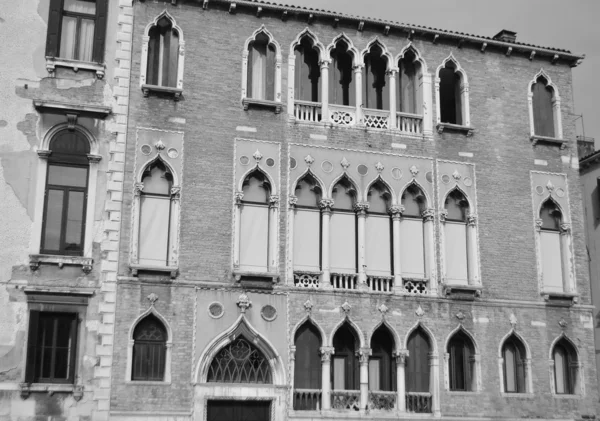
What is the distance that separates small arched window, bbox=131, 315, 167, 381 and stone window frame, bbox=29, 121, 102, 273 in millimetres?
1932

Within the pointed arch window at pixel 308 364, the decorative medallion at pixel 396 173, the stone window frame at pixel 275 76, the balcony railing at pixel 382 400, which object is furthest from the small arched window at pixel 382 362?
the stone window frame at pixel 275 76

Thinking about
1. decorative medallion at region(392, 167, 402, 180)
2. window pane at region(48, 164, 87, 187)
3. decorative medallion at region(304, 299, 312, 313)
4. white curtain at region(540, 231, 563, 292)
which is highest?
decorative medallion at region(392, 167, 402, 180)

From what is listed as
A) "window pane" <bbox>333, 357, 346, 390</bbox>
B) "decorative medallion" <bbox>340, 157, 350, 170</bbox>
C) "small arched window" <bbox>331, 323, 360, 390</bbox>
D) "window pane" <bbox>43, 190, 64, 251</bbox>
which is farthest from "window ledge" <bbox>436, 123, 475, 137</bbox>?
"window pane" <bbox>43, 190, 64, 251</bbox>

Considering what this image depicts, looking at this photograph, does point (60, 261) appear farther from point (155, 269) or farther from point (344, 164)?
point (344, 164)

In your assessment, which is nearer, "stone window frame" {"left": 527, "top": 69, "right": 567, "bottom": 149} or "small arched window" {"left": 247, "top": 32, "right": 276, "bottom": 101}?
"small arched window" {"left": 247, "top": 32, "right": 276, "bottom": 101}

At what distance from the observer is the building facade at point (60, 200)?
19641mm

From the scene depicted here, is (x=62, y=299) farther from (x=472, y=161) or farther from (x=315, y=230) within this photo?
(x=472, y=161)

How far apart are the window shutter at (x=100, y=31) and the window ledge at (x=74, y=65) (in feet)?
0.73

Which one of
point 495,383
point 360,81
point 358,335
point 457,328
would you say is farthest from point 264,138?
point 495,383

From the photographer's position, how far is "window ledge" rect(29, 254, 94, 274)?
2006 centimetres

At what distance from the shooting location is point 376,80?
24281 mm

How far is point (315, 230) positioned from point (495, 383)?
6281 mm

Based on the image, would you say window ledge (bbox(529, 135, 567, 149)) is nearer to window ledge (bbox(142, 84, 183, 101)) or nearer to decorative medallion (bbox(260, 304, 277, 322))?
decorative medallion (bbox(260, 304, 277, 322))

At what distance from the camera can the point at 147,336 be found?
2059cm
